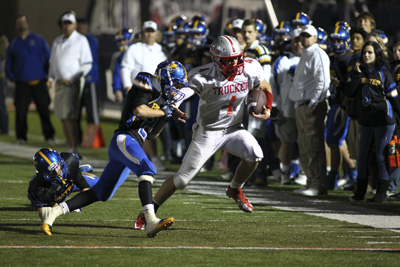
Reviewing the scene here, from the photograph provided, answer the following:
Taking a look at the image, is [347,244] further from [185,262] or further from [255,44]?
[255,44]

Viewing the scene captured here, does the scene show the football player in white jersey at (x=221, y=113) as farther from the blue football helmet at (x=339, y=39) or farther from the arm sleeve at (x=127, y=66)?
the arm sleeve at (x=127, y=66)

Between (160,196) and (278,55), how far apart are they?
4.95 m

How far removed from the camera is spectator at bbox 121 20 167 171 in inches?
497

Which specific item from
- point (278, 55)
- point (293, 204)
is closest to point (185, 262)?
point (293, 204)

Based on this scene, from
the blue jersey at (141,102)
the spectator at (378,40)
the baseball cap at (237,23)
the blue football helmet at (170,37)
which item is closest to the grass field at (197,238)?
the blue jersey at (141,102)

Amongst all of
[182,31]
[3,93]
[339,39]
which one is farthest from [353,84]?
[3,93]

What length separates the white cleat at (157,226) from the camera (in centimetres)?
692

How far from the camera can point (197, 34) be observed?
523 inches

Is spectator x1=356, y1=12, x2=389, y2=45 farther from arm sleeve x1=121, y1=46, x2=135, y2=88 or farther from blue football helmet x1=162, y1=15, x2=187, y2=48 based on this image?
blue football helmet x1=162, y1=15, x2=187, y2=48

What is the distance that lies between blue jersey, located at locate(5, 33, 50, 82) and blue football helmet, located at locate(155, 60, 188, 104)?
9553 millimetres

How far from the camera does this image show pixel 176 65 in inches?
297

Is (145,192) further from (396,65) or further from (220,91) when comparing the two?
(396,65)

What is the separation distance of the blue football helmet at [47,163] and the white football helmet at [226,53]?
180 centimetres

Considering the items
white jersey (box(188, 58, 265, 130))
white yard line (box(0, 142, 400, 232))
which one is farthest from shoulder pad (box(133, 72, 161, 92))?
white yard line (box(0, 142, 400, 232))
